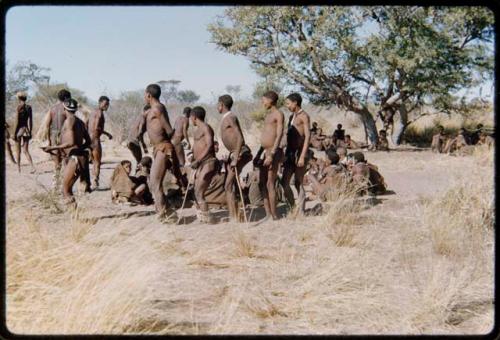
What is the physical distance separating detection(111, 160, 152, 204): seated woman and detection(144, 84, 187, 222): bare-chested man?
1.37 metres

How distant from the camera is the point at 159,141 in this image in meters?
7.55

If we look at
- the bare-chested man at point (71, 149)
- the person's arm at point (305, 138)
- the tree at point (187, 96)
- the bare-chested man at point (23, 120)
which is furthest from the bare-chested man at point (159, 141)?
the tree at point (187, 96)

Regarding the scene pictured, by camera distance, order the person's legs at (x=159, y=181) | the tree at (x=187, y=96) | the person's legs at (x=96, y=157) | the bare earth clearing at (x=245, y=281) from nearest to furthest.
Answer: the bare earth clearing at (x=245, y=281), the person's legs at (x=159, y=181), the person's legs at (x=96, y=157), the tree at (x=187, y=96)

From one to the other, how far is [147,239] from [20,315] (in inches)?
54.8

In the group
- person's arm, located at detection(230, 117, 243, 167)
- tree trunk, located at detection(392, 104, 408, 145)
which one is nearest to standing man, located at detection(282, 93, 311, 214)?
person's arm, located at detection(230, 117, 243, 167)

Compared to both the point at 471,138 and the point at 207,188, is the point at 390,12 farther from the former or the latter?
the point at 207,188

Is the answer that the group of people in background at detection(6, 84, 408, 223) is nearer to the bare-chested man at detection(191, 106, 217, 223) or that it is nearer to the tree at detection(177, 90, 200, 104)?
the bare-chested man at detection(191, 106, 217, 223)

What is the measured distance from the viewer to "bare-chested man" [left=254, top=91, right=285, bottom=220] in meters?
7.54

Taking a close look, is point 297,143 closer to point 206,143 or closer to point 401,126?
point 206,143

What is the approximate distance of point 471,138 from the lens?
1947 cm

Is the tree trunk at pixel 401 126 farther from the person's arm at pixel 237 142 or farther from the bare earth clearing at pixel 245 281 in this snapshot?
the bare earth clearing at pixel 245 281

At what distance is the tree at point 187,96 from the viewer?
54000 mm

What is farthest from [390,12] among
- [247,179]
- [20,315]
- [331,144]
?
[20,315]

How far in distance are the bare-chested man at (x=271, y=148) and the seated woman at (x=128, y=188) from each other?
1930mm
